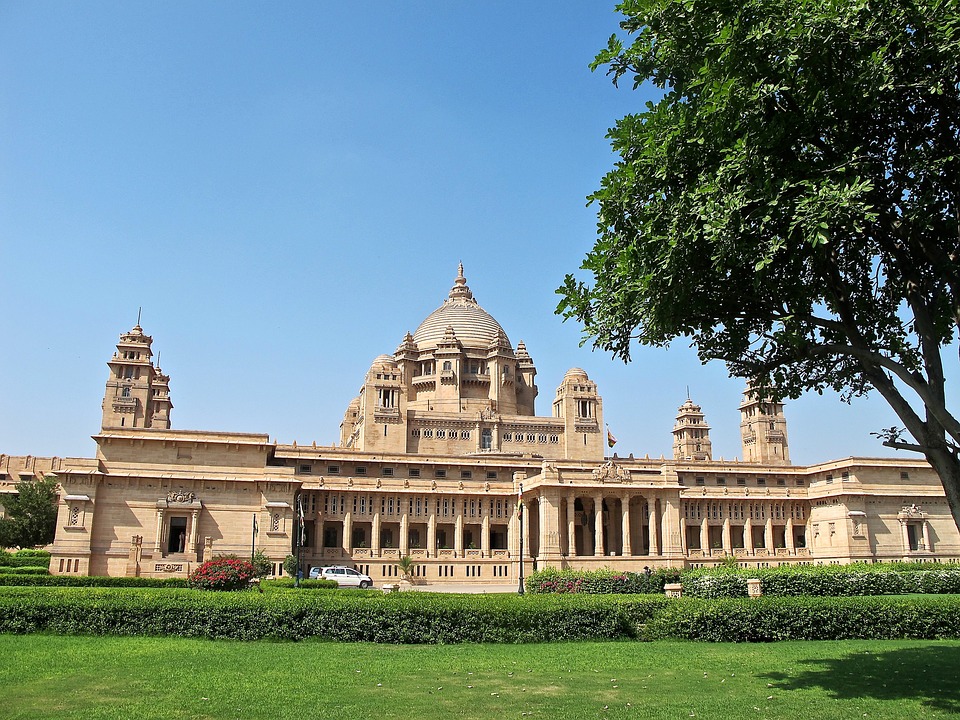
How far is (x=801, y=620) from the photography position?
64.7ft

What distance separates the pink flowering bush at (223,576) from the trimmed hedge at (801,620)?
16018 millimetres

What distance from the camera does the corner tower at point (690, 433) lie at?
96.4 metres

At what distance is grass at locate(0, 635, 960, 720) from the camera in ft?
40.5

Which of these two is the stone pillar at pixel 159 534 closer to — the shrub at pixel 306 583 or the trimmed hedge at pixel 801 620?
the shrub at pixel 306 583

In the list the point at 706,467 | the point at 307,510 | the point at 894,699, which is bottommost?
the point at 894,699

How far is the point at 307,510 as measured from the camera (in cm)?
5616

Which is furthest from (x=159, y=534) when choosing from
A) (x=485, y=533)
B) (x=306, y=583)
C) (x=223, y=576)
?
(x=223, y=576)

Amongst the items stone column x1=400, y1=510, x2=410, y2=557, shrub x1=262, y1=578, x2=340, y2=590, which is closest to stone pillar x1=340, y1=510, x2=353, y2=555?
stone column x1=400, y1=510, x2=410, y2=557

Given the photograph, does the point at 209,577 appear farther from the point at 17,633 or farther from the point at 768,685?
the point at 768,685

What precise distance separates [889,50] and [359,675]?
13455mm

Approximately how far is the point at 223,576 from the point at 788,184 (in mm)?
24188

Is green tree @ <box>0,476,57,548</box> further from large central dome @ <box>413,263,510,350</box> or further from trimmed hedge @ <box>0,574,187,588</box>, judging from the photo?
large central dome @ <box>413,263,510,350</box>

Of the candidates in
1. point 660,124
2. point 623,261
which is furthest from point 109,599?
point 660,124

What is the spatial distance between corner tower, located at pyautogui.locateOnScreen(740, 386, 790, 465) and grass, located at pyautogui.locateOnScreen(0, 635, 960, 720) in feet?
240
